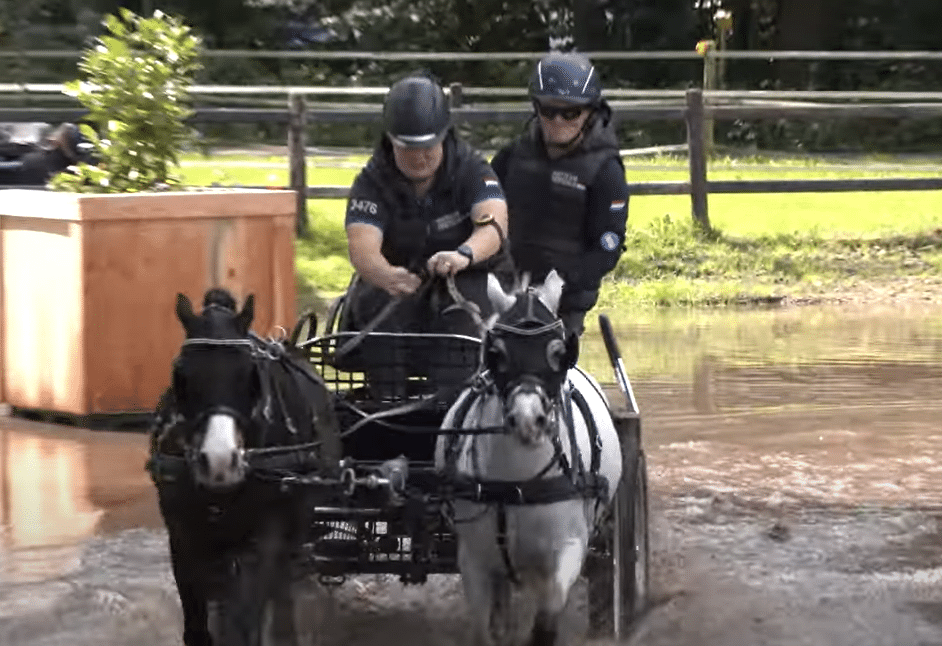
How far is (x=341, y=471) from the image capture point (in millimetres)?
6402

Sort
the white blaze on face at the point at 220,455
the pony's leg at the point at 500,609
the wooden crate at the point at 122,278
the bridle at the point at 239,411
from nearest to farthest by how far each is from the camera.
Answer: the white blaze on face at the point at 220,455 → the bridle at the point at 239,411 → the pony's leg at the point at 500,609 → the wooden crate at the point at 122,278

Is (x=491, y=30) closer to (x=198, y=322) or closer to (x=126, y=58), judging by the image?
(x=126, y=58)

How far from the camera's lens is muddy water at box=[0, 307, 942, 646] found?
25.2 feet

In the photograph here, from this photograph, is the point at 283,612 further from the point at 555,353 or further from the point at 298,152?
the point at 298,152

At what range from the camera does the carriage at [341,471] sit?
5816 millimetres

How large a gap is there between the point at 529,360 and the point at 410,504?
2.56 feet

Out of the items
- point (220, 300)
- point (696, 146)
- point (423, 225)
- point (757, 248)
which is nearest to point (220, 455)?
point (220, 300)

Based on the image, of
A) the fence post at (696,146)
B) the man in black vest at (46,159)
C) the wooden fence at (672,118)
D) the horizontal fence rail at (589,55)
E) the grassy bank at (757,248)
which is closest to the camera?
the grassy bank at (757,248)

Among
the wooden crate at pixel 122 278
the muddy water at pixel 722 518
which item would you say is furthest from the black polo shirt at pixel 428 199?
the wooden crate at pixel 122 278

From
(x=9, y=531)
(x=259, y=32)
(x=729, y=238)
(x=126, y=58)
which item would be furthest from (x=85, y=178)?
(x=259, y=32)

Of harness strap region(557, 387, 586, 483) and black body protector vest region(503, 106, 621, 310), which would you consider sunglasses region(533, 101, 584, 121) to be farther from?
harness strap region(557, 387, 586, 483)

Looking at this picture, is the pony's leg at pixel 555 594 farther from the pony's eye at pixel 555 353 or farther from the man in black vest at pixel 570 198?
the man in black vest at pixel 570 198

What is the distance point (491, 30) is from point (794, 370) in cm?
2444

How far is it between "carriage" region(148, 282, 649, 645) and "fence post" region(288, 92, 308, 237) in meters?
10.8
